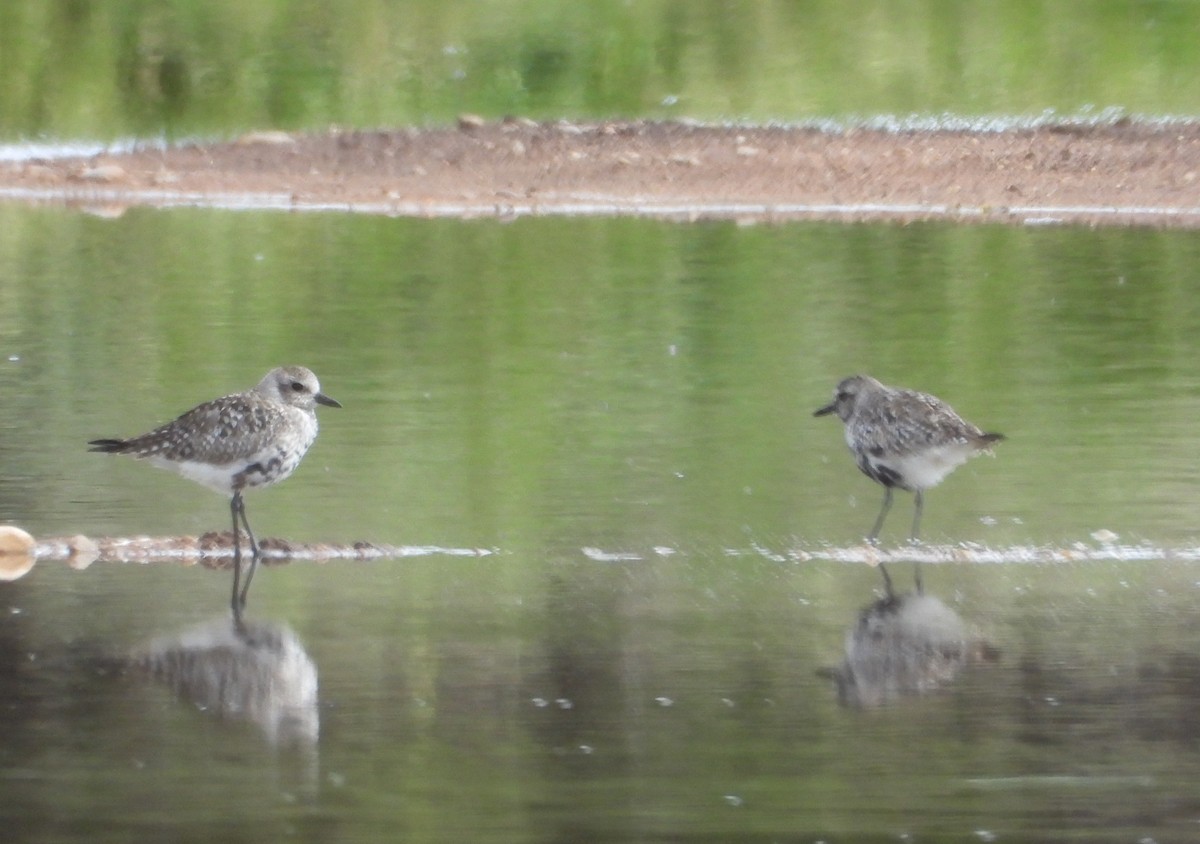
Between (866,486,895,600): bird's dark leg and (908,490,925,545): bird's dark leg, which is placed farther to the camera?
(908,490,925,545): bird's dark leg

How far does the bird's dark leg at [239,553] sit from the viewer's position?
10249mm

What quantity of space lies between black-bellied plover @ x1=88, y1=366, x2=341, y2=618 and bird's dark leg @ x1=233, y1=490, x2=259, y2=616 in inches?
0.4

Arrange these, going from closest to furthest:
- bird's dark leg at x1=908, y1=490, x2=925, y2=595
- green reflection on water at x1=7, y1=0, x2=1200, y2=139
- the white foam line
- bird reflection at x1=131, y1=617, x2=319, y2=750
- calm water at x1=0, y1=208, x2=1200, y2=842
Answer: calm water at x1=0, y1=208, x2=1200, y2=842, bird reflection at x1=131, y1=617, x2=319, y2=750, bird's dark leg at x1=908, y1=490, x2=925, y2=595, the white foam line, green reflection on water at x1=7, y1=0, x2=1200, y2=139

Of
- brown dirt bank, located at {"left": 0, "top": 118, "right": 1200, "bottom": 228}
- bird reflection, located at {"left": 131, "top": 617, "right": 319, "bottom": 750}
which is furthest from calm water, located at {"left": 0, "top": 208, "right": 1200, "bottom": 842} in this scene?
brown dirt bank, located at {"left": 0, "top": 118, "right": 1200, "bottom": 228}

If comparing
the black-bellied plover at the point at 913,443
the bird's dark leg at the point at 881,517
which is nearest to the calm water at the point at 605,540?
the bird's dark leg at the point at 881,517

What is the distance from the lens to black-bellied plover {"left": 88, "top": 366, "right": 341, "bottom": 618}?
38.1ft

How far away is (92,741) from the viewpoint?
317 inches

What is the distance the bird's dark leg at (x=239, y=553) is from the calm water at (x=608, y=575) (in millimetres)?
101

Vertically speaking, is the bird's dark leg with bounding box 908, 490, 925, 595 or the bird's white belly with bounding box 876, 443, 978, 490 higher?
the bird's white belly with bounding box 876, 443, 978, 490

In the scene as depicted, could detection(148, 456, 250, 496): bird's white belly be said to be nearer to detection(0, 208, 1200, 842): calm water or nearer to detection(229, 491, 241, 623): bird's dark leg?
detection(229, 491, 241, 623): bird's dark leg

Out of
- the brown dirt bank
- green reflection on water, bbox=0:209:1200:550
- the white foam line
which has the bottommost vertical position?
green reflection on water, bbox=0:209:1200:550

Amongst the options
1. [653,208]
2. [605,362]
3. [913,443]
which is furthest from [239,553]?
[653,208]

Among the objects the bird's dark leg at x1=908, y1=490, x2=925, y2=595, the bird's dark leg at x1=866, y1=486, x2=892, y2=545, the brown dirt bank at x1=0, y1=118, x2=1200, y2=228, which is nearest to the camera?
the bird's dark leg at x1=908, y1=490, x2=925, y2=595

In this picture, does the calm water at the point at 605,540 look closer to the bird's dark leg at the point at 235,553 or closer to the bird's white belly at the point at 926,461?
the bird's dark leg at the point at 235,553
